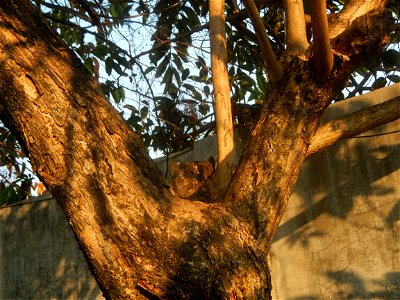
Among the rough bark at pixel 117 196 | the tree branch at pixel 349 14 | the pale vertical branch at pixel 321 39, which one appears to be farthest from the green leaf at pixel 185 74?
the rough bark at pixel 117 196

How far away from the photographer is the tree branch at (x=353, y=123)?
3.47 metres

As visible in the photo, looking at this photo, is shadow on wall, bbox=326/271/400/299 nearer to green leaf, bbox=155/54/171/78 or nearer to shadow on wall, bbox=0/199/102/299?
shadow on wall, bbox=0/199/102/299

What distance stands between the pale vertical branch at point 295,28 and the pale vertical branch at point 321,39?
272 millimetres

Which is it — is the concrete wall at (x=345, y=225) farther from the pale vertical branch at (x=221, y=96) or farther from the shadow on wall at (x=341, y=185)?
the pale vertical branch at (x=221, y=96)

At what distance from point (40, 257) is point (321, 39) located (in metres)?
4.02

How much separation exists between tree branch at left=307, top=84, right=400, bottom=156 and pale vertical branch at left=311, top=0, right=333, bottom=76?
1.50ft

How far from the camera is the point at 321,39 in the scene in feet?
9.48

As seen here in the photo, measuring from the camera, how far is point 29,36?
2812 mm

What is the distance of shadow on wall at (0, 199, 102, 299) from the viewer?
19.1 ft

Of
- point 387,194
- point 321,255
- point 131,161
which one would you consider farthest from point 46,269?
point 131,161

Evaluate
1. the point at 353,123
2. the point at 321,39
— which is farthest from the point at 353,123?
the point at 321,39

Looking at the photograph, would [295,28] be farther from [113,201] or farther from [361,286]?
[361,286]

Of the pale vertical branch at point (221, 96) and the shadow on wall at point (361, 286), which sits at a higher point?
the pale vertical branch at point (221, 96)

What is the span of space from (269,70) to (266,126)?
32cm
